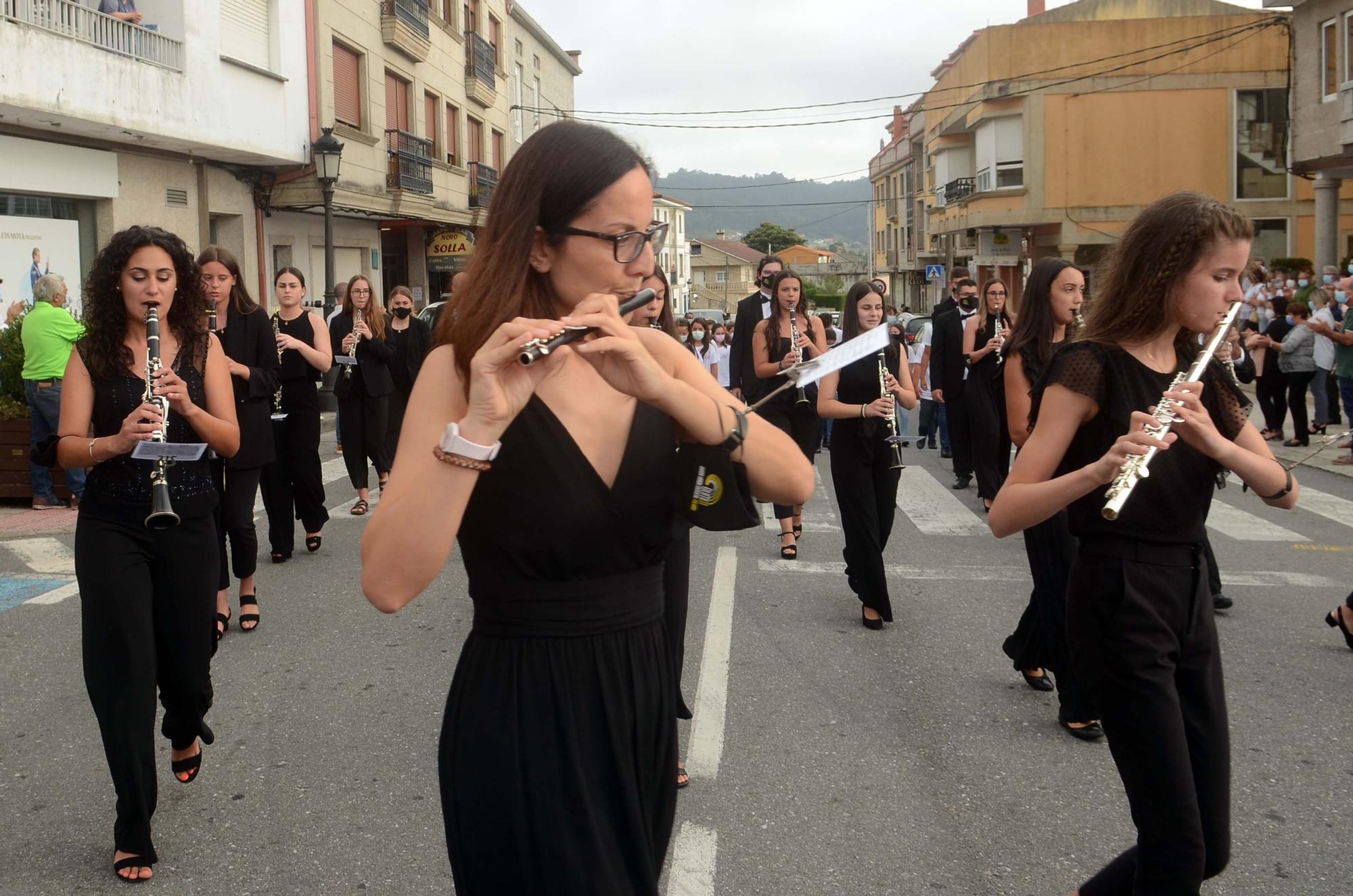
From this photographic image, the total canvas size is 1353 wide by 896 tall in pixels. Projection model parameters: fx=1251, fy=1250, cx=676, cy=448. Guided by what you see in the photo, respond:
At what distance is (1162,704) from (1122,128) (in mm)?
38848

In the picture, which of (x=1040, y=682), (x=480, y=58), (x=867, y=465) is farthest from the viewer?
(x=480, y=58)

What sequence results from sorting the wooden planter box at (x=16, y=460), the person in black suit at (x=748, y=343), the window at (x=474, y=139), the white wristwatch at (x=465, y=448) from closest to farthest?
the white wristwatch at (x=465, y=448) < the person in black suit at (x=748, y=343) < the wooden planter box at (x=16, y=460) < the window at (x=474, y=139)

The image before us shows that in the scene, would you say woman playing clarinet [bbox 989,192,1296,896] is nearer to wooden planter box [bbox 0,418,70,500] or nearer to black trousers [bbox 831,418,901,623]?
black trousers [bbox 831,418,901,623]

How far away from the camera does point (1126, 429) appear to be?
120 inches

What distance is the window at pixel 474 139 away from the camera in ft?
117

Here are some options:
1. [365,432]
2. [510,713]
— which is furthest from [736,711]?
[365,432]

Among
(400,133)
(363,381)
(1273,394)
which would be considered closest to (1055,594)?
(363,381)

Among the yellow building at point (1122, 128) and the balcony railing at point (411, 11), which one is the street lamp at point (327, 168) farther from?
the yellow building at point (1122, 128)

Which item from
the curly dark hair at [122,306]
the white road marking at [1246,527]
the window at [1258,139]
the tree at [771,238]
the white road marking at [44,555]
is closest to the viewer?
the curly dark hair at [122,306]

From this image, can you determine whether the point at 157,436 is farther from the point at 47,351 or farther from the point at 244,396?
the point at 47,351

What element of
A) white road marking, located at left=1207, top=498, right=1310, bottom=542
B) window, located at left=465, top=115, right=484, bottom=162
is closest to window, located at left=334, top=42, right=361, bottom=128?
window, located at left=465, top=115, right=484, bottom=162

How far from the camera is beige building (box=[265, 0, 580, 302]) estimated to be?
23.5 metres

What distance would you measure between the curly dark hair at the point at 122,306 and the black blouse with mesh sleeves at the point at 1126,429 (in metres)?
2.93

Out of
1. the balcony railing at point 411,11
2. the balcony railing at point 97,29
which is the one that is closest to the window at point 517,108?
the balcony railing at point 411,11
